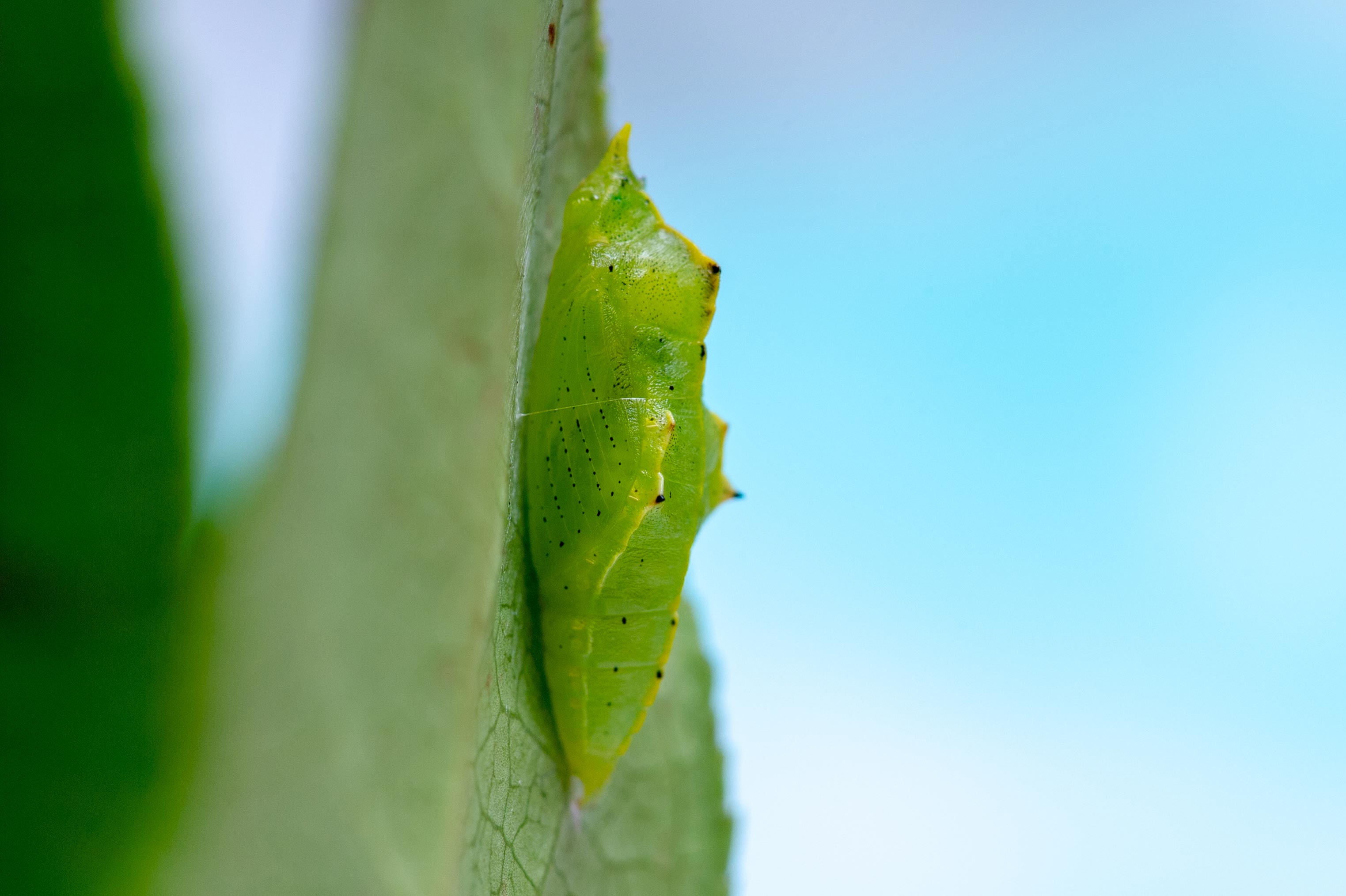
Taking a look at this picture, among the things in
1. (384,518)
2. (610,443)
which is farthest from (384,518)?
(610,443)

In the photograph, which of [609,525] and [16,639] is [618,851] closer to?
[609,525]

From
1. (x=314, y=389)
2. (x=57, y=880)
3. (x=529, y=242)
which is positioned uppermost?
(x=529, y=242)

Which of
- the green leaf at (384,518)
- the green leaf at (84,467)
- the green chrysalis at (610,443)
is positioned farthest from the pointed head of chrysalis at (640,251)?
the green leaf at (84,467)

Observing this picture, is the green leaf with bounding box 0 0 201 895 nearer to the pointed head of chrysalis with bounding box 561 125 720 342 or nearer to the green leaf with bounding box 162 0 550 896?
the green leaf with bounding box 162 0 550 896

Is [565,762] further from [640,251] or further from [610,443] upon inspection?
[640,251]

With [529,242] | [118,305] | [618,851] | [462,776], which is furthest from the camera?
[618,851]

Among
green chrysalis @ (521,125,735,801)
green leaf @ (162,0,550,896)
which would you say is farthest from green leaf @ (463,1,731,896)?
green leaf @ (162,0,550,896)

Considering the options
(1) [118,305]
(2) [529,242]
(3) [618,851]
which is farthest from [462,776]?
(3) [618,851]

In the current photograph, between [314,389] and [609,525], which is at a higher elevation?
[609,525]
